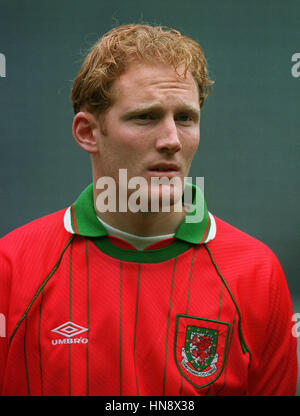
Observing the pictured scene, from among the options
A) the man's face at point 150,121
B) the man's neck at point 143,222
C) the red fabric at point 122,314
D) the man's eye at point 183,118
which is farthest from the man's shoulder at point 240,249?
the man's eye at point 183,118

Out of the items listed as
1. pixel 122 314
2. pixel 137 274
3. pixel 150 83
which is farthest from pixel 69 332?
pixel 150 83

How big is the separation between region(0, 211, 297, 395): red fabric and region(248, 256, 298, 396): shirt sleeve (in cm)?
1

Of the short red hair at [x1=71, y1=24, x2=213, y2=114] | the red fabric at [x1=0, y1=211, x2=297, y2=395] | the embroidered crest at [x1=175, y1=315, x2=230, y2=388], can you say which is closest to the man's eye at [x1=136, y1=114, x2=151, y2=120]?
the short red hair at [x1=71, y1=24, x2=213, y2=114]

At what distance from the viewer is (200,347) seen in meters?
1.73

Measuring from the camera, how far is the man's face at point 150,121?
5.36 feet

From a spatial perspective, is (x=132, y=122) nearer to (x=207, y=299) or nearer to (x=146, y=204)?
(x=146, y=204)

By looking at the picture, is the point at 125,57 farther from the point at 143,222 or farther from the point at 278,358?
the point at 278,358

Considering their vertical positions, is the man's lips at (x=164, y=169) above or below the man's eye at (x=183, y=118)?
below

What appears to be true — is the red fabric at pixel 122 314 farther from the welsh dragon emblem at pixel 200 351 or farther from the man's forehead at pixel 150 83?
the man's forehead at pixel 150 83

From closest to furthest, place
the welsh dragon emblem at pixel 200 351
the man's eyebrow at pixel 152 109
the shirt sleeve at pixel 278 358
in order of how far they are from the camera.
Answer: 1. the man's eyebrow at pixel 152 109
2. the welsh dragon emblem at pixel 200 351
3. the shirt sleeve at pixel 278 358

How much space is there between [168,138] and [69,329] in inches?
26.9

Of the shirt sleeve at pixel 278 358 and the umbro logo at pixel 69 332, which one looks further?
the shirt sleeve at pixel 278 358

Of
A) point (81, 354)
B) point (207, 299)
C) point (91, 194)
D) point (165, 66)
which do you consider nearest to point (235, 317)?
point (207, 299)

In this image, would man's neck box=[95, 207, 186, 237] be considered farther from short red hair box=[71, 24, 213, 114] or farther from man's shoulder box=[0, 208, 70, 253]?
short red hair box=[71, 24, 213, 114]
